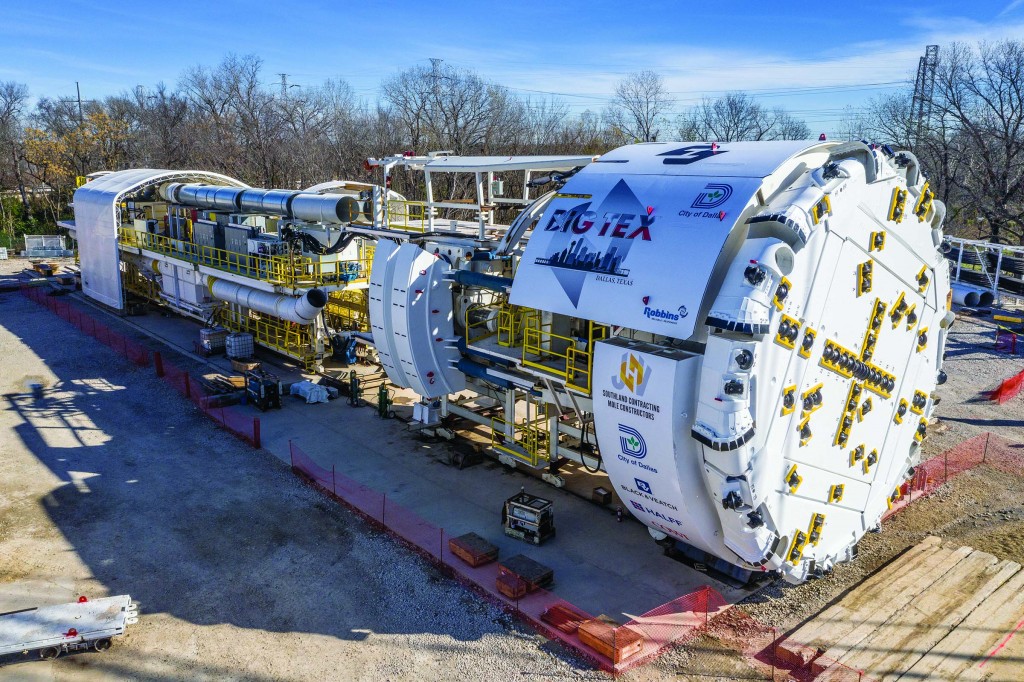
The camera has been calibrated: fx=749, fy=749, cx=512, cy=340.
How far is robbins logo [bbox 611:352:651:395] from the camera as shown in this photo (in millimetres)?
10414

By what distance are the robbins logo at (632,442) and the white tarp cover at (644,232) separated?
1.48 metres

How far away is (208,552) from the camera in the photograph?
43.1ft

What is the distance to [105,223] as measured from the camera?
103 ft

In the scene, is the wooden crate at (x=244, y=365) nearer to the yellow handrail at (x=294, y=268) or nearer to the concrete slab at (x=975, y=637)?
the yellow handrail at (x=294, y=268)

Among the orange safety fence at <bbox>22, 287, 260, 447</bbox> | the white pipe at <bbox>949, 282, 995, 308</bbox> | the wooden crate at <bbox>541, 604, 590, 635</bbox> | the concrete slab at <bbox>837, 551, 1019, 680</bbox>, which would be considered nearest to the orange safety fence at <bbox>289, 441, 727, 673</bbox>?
the wooden crate at <bbox>541, 604, 590, 635</bbox>

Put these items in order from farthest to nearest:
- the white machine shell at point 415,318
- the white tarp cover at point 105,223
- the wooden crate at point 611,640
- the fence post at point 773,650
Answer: the white tarp cover at point 105,223 → the white machine shell at point 415,318 → the wooden crate at point 611,640 → the fence post at point 773,650

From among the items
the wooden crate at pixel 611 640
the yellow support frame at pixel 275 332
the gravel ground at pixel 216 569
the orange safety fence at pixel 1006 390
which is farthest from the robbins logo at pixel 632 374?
the orange safety fence at pixel 1006 390

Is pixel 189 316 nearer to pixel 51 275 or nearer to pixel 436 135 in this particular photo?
pixel 51 275

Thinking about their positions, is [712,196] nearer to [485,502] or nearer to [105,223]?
[485,502]

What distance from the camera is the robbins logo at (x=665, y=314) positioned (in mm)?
10367

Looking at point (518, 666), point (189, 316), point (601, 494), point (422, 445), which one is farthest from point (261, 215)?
point (518, 666)

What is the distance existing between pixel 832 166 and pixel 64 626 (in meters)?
12.6

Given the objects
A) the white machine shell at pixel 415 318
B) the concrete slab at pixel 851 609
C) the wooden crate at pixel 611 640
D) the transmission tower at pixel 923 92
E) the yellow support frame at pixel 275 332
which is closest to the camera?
the wooden crate at pixel 611 640

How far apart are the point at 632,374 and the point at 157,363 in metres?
17.9
